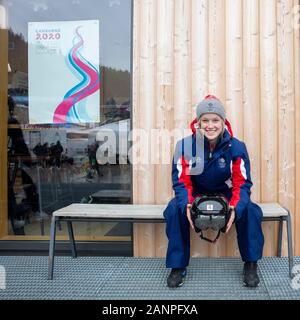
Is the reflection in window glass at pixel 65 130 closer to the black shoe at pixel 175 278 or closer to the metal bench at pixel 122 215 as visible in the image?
the metal bench at pixel 122 215

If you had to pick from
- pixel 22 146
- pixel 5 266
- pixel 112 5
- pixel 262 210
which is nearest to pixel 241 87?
pixel 262 210

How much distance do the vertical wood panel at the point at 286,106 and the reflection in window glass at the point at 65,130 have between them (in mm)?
1343

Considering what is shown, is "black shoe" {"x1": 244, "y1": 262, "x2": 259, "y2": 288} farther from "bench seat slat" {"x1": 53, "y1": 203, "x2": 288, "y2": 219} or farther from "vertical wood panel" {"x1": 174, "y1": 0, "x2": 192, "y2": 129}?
"vertical wood panel" {"x1": 174, "y1": 0, "x2": 192, "y2": 129}

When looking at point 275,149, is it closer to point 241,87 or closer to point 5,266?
point 241,87

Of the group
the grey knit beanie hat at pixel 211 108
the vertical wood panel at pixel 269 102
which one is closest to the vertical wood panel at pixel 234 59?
the vertical wood panel at pixel 269 102

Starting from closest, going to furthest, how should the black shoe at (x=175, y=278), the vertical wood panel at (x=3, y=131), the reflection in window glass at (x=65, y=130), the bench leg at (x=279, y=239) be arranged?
1. the black shoe at (x=175, y=278)
2. the bench leg at (x=279, y=239)
3. the reflection in window glass at (x=65, y=130)
4. the vertical wood panel at (x=3, y=131)

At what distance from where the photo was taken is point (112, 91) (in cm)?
397

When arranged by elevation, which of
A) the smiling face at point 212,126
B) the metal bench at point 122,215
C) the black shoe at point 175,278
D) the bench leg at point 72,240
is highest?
the smiling face at point 212,126

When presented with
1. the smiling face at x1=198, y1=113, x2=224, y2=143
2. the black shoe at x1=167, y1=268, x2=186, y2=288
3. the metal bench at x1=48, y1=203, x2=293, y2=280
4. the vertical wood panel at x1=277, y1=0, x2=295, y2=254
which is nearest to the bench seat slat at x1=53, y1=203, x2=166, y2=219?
the metal bench at x1=48, y1=203, x2=293, y2=280

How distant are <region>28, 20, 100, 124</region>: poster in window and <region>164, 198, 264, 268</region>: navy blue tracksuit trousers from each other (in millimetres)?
1402

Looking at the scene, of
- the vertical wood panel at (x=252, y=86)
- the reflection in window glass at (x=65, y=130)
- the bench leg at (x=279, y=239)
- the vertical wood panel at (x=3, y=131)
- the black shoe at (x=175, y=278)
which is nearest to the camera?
the black shoe at (x=175, y=278)

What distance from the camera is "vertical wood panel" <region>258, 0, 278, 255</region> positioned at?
3.64m

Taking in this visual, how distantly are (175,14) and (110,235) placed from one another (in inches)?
82.0

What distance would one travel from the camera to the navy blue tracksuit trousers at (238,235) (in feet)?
10.1
